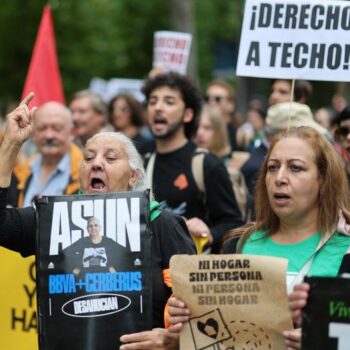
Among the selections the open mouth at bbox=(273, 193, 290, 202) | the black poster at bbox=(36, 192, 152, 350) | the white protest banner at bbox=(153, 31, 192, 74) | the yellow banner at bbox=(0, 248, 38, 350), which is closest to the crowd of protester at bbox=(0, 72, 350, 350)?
the open mouth at bbox=(273, 193, 290, 202)

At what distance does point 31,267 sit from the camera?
623 centimetres

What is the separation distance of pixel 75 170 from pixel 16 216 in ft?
11.0

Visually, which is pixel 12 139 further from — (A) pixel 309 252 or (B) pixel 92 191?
(A) pixel 309 252

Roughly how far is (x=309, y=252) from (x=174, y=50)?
25.5ft

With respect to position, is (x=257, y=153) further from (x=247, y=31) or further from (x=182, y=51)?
(x=182, y=51)

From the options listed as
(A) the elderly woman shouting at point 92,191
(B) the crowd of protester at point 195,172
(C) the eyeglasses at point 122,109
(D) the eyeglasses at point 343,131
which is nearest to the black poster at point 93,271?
(B) the crowd of protester at point 195,172

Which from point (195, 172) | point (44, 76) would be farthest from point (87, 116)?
point (195, 172)

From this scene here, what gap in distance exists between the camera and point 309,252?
4750mm

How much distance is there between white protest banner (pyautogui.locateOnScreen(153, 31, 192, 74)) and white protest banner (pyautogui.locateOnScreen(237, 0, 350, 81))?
→ 242 inches

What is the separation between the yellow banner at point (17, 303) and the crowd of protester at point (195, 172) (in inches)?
23.8

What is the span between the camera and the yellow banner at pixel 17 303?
609cm

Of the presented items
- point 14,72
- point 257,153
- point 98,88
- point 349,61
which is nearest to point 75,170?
point 257,153

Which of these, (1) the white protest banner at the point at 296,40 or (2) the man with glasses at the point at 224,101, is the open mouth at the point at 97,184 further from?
(2) the man with glasses at the point at 224,101

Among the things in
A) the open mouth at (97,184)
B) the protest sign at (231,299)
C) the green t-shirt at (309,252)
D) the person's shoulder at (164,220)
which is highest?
the open mouth at (97,184)
